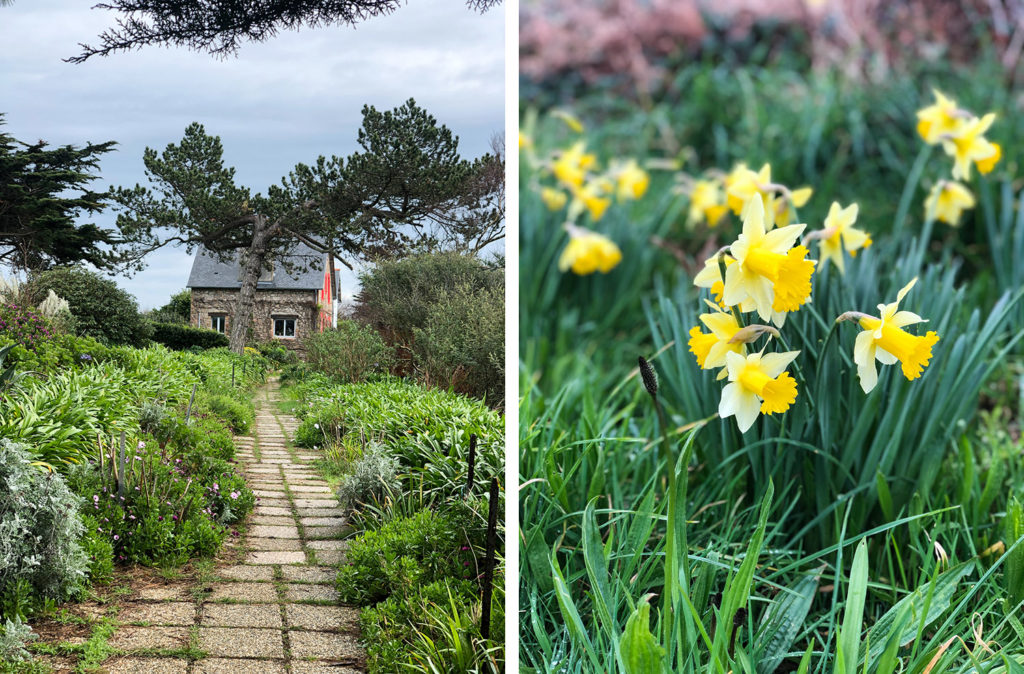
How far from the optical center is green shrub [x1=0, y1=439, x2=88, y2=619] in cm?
156

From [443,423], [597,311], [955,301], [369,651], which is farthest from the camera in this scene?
[443,423]

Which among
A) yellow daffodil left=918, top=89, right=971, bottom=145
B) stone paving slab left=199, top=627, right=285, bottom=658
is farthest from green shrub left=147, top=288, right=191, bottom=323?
yellow daffodil left=918, top=89, right=971, bottom=145

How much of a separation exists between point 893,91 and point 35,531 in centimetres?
272

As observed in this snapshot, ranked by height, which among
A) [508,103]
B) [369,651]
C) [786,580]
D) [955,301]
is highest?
[508,103]

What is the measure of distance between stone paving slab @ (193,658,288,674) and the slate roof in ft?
2.97

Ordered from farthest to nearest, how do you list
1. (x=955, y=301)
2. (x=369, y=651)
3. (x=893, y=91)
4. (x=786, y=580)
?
(x=893, y=91) < (x=369, y=651) < (x=955, y=301) < (x=786, y=580)

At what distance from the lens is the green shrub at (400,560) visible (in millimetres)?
1825

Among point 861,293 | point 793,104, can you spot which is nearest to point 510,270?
→ point 861,293

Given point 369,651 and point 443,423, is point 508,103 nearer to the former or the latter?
point 443,423

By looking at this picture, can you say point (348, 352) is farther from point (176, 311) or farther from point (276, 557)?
point (276, 557)

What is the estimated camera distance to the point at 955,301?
150cm

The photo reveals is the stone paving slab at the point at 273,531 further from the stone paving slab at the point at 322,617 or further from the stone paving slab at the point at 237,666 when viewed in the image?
the stone paving slab at the point at 237,666

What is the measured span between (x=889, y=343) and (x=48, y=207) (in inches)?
73.2

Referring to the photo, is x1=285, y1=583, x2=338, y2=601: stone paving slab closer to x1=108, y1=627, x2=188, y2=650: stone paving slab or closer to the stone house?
x1=108, y1=627, x2=188, y2=650: stone paving slab
